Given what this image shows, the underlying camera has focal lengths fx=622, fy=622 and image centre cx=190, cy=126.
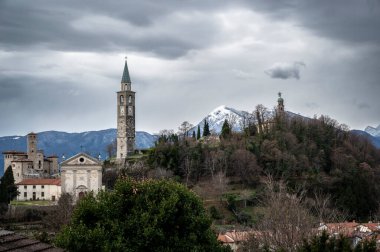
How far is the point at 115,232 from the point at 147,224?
1344 mm

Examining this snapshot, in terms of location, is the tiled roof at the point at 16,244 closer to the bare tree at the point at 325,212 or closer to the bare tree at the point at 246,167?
the bare tree at the point at 325,212

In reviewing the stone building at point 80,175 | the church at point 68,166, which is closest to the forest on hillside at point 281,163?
the stone building at point 80,175

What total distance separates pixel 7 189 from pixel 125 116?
99.8ft

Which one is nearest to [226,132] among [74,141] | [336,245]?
[336,245]

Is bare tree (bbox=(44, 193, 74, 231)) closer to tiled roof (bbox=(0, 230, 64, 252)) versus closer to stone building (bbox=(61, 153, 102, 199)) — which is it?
stone building (bbox=(61, 153, 102, 199))

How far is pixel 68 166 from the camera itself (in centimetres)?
7131

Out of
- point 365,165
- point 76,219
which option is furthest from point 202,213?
point 365,165

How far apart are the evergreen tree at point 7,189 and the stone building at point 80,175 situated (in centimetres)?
573

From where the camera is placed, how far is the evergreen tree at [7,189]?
63.0 meters

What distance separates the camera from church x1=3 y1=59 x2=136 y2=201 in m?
71.5

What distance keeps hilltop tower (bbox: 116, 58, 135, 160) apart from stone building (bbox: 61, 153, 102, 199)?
17.8m

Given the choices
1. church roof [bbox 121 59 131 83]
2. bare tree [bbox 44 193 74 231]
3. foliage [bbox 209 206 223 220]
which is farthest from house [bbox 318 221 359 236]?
church roof [bbox 121 59 131 83]

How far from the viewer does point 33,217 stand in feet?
195

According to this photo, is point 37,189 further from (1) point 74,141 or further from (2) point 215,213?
(1) point 74,141
